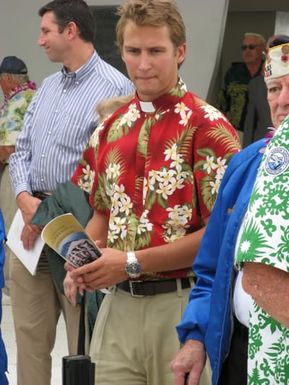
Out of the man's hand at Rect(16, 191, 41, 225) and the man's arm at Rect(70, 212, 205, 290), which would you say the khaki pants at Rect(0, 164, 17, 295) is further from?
the man's arm at Rect(70, 212, 205, 290)

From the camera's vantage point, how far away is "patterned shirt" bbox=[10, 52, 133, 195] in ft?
16.4

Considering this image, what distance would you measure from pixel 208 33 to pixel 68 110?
4.38m

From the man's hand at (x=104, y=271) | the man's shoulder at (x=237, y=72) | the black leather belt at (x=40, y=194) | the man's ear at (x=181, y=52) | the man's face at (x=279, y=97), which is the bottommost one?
the man's hand at (x=104, y=271)

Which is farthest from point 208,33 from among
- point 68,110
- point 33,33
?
point 68,110

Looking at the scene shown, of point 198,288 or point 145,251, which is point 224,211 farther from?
point 145,251

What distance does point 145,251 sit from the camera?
3469 millimetres

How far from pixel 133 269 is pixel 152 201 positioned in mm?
232

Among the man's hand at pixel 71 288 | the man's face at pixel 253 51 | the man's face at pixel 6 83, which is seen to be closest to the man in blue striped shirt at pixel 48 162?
the man's hand at pixel 71 288

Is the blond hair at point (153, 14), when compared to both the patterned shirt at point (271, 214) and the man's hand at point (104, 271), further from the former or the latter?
the patterned shirt at point (271, 214)

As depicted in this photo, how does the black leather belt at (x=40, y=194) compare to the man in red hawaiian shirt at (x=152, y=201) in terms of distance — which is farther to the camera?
the black leather belt at (x=40, y=194)

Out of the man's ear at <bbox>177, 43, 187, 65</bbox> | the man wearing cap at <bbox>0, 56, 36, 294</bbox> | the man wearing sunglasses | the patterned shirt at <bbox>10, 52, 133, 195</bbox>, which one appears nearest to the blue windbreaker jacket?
the man's ear at <bbox>177, 43, 187, 65</bbox>

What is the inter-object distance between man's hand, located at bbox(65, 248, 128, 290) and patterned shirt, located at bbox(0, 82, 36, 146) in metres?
4.54

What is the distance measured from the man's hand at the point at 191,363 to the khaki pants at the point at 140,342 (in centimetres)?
50

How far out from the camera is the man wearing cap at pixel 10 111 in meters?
8.05
